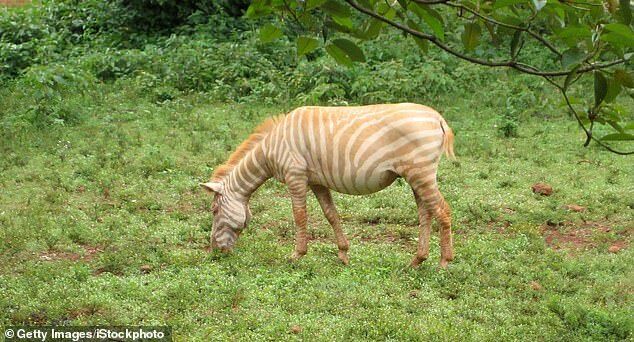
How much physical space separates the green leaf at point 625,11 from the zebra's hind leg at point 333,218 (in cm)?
495

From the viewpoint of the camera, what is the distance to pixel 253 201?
9.08 metres

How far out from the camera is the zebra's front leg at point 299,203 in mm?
7102

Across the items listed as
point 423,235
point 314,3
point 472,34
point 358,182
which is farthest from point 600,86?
point 423,235

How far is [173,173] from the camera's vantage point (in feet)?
32.1

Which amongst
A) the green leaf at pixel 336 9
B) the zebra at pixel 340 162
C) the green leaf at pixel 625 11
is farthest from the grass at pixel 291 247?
the green leaf at pixel 625 11

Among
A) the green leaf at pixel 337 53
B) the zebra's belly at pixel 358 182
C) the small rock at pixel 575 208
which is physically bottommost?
the small rock at pixel 575 208

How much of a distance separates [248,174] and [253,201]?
1.76 meters

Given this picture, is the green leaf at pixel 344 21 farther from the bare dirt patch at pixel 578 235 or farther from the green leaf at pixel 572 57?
the bare dirt patch at pixel 578 235

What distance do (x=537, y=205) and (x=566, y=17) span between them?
6.41 metres

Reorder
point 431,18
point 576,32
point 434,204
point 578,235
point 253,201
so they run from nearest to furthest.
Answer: point 576,32
point 431,18
point 434,204
point 578,235
point 253,201

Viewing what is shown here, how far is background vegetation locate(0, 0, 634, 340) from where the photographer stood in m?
6.07

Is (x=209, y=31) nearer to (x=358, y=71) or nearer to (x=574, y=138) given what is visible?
(x=358, y=71)

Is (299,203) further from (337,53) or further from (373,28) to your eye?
(337,53)

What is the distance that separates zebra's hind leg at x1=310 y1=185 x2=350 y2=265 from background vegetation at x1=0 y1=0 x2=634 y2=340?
17cm
